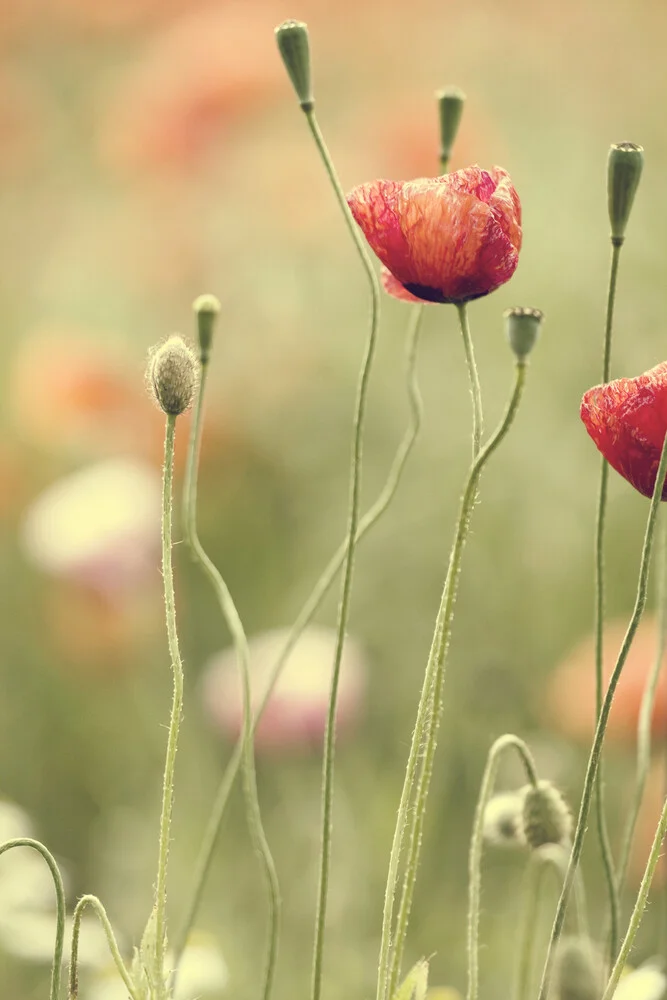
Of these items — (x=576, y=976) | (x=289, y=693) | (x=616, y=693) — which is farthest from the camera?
(x=289, y=693)

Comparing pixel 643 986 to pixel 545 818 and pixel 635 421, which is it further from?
pixel 635 421

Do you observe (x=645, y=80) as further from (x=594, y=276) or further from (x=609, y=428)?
(x=609, y=428)

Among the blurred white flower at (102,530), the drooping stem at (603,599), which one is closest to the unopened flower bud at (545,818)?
the drooping stem at (603,599)

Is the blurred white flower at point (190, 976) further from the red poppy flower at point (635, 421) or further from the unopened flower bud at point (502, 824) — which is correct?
the red poppy flower at point (635, 421)

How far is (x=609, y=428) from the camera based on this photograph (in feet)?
1.04

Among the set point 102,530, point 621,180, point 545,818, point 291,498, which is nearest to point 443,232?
point 621,180

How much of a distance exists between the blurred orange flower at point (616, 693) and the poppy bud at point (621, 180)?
0.95 ft

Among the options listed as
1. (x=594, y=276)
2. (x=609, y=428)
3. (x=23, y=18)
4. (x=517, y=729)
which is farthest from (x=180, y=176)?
(x=609, y=428)

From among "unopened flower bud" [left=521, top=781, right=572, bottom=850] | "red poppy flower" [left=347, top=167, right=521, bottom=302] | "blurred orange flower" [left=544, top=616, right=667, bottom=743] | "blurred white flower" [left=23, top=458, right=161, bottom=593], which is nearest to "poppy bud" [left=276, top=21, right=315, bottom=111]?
"red poppy flower" [left=347, top=167, right=521, bottom=302]

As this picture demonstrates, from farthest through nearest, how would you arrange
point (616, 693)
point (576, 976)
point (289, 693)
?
point (289, 693) → point (616, 693) → point (576, 976)

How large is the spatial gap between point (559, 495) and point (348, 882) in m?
0.32

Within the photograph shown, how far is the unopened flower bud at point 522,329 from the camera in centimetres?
29

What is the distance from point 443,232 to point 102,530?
57 cm

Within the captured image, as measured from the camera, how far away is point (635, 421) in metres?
0.31
